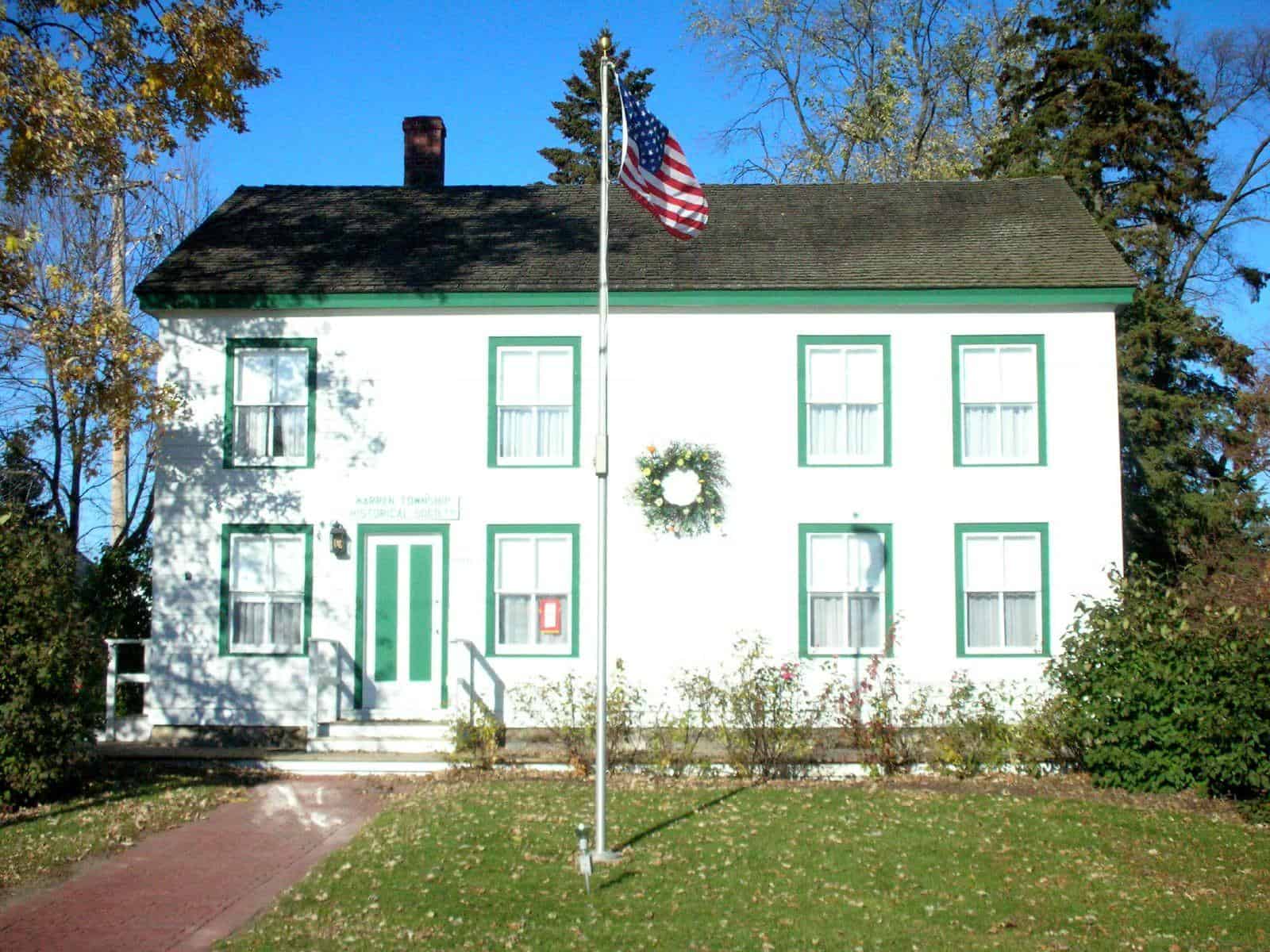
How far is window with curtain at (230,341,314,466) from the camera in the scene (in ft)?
49.1

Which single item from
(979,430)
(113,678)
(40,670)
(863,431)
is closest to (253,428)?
(113,678)

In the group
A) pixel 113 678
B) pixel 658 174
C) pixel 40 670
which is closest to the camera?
pixel 658 174

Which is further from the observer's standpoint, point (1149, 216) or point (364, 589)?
point (1149, 216)

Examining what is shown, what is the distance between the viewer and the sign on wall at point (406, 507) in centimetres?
1476

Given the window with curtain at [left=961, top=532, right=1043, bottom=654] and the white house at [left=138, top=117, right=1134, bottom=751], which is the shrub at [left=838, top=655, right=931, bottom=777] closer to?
the white house at [left=138, top=117, right=1134, bottom=751]

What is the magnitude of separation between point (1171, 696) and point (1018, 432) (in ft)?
14.9

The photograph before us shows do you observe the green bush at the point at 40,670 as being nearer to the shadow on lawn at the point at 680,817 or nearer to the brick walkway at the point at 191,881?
the brick walkway at the point at 191,881

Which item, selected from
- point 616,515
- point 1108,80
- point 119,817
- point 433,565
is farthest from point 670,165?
point 1108,80

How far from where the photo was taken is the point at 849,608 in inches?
577

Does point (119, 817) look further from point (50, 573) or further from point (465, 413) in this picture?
point (465, 413)

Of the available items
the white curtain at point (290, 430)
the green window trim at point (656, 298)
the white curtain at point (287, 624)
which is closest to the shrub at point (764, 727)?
the green window trim at point (656, 298)

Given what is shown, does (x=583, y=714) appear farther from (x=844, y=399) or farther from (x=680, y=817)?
(x=844, y=399)

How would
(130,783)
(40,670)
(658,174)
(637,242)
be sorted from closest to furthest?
(658,174)
(40,670)
(130,783)
(637,242)

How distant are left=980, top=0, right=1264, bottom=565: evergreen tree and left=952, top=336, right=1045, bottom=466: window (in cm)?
915
